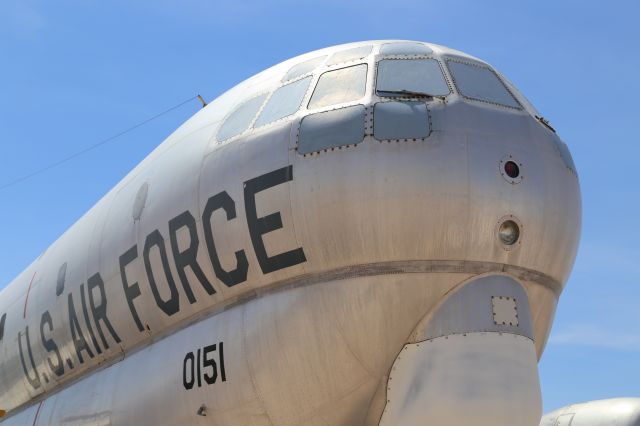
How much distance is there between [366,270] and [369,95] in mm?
2007

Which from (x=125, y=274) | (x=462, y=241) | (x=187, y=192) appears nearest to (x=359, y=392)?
(x=462, y=241)

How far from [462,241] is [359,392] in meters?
1.96

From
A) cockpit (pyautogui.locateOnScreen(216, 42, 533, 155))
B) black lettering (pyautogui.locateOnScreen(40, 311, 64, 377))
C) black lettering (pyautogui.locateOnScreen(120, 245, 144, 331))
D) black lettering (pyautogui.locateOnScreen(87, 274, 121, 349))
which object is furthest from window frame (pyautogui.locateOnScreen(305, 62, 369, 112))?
black lettering (pyautogui.locateOnScreen(40, 311, 64, 377))

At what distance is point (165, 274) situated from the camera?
1100cm

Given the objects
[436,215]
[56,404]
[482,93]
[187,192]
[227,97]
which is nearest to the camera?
[436,215]

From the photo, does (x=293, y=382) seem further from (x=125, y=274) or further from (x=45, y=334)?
(x=45, y=334)

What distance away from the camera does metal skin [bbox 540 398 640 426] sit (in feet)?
62.6

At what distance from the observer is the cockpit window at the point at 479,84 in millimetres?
9944

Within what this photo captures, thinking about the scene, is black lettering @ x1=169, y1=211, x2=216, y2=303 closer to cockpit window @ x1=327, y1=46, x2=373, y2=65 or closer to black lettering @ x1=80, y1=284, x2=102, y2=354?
cockpit window @ x1=327, y1=46, x2=373, y2=65

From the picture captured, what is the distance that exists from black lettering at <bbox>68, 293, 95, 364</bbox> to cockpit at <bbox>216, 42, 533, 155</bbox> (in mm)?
4603

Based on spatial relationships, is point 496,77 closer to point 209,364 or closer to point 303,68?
point 303,68

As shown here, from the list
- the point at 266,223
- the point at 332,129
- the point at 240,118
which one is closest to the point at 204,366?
the point at 266,223

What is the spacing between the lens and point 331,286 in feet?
30.1

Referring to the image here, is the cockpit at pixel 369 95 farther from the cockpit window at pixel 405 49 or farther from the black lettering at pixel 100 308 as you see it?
the black lettering at pixel 100 308
